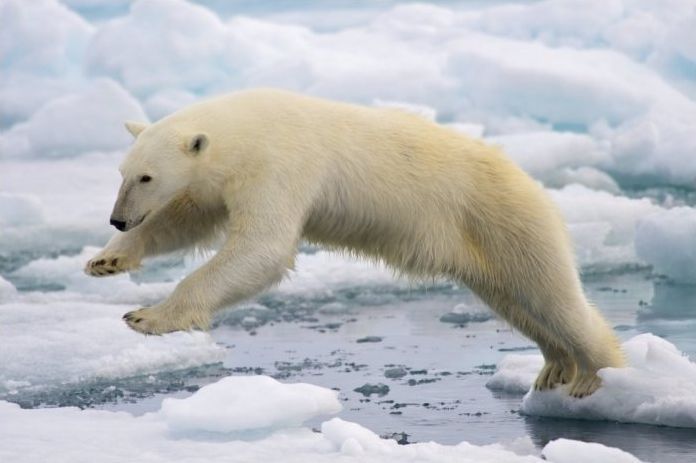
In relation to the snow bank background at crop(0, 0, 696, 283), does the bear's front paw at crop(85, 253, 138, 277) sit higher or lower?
lower

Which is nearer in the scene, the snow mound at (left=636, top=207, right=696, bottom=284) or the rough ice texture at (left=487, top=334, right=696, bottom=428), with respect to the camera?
the rough ice texture at (left=487, top=334, right=696, bottom=428)

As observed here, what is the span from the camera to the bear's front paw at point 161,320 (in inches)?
163

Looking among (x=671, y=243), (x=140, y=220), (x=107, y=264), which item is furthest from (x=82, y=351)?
(x=671, y=243)

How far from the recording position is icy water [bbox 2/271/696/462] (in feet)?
15.6

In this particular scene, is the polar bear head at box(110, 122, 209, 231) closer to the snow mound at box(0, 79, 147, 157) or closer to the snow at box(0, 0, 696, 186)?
the snow at box(0, 0, 696, 186)

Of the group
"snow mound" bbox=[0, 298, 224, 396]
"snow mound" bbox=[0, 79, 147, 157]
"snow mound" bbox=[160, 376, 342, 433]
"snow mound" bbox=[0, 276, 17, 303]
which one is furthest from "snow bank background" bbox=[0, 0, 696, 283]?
"snow mound" bbox=[160, 376, 342, 433]

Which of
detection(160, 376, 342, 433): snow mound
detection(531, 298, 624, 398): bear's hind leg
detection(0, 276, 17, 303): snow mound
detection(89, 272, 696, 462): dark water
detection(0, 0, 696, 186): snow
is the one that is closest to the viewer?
detection(160, 376, 342, 433): snow mound

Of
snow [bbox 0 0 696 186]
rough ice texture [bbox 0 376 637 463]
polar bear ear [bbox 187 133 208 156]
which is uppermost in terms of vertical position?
snow [bbox 0 0 696 186]

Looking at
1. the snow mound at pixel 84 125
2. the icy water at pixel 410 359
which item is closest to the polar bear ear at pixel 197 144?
the icy water at pixel 410 359

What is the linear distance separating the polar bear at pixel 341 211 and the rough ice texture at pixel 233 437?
1.47ft

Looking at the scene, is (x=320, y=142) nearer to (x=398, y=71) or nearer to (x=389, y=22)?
(x=398, y=71)

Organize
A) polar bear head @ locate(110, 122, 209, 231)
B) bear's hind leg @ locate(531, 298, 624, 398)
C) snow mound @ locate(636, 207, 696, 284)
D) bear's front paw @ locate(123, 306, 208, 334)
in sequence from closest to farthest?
1. bear's front paw @ locate(123, 306, 208, 334)
2. polar bear head @ locate(110, 122, 209, 231)
3. bear's hind leg @ locate(531, 298, 624, 398)
4. snow mound @ locate(636, 207, 696, 284)

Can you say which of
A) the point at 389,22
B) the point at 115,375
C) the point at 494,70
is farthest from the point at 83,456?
the point at 389,22

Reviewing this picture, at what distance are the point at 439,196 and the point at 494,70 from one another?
10604 mm
